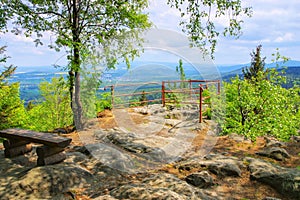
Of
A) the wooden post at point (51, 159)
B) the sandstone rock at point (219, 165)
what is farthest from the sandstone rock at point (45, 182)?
the sandstone rock at point (219, 165)

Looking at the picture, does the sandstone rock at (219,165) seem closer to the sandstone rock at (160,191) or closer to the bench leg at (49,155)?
the sandstone rock at (160,191)

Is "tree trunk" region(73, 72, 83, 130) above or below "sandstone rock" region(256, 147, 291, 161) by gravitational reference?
above

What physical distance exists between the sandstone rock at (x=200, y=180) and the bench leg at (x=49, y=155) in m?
2.32

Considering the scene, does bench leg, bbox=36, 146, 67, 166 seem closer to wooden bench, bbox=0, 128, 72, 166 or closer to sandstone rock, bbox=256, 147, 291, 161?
wooden bench, bbox=0, 128, 72, 166

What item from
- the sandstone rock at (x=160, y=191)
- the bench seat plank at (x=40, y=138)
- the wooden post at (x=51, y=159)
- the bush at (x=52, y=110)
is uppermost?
the bench seat plank at (x=40, y=138)

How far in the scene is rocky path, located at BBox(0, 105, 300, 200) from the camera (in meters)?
3.32

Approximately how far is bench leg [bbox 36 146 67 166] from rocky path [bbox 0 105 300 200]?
21cm

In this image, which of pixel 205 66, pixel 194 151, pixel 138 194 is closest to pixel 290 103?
pixel 205 66

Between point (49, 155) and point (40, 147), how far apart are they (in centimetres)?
21

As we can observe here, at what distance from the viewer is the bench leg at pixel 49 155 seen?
12.9 ft

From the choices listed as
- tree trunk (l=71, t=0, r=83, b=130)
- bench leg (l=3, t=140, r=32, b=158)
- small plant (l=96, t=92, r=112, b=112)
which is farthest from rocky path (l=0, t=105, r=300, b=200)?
small plant (l=96, t=92, r=112, b=112)

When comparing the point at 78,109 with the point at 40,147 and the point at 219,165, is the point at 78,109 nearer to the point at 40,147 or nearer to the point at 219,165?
the point at 40,147

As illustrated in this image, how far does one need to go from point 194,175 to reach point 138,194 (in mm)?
1316

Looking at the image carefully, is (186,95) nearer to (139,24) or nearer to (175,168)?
(139,24)
